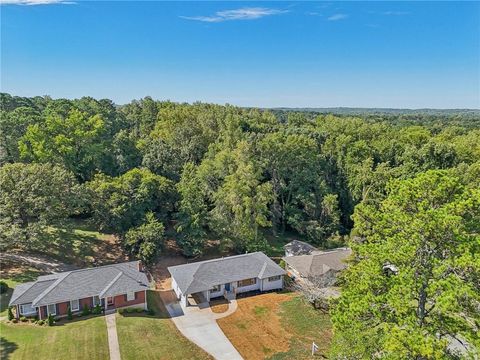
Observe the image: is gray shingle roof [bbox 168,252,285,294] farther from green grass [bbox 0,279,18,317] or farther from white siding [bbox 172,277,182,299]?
green grass [bbox 0,279,18,317]

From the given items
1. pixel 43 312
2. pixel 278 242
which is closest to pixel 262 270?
pixel 278 242

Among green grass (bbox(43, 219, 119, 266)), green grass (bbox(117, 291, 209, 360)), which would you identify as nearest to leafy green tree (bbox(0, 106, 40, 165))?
green grass (bbox(43, 219, 119, 266))

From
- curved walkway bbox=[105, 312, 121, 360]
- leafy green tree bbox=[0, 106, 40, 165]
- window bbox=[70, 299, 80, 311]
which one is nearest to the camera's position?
curved walkway bbox=[105, 312, 121, 360]

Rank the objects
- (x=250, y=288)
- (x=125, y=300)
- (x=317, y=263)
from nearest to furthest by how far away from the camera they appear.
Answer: (x=125, y=300)
(x=250, y=288)
(x=317, y=263)

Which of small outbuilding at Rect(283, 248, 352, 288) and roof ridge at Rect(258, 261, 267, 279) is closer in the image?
roof ridge at Rect(258, 261, 267, 279)

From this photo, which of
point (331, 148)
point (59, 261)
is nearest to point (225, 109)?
point (331, 148)

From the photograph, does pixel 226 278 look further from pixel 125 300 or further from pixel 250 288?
pixel 125 300

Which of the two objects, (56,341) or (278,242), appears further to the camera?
(278,242)

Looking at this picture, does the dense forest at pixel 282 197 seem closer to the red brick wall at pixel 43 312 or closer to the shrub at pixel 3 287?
the shrub at pixel 3 287
